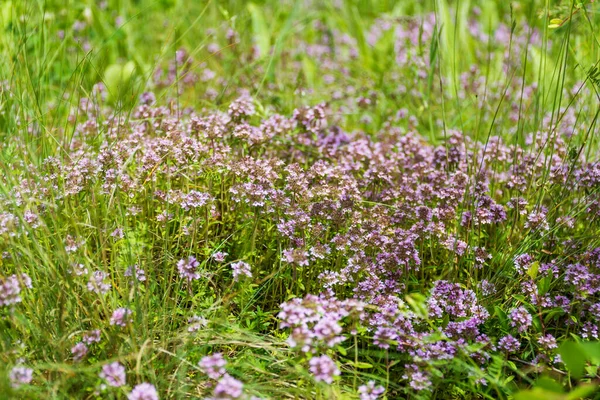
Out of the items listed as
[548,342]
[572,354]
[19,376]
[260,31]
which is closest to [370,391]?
[572,354]

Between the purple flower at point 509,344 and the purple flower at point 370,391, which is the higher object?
the purple flower at point 370,391

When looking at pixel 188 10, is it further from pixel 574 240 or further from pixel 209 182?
pixel 574 240

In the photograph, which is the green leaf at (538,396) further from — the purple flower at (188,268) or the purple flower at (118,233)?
the purple flower at (118,233)

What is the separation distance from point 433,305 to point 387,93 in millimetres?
2544

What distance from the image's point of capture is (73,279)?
6.87 ft

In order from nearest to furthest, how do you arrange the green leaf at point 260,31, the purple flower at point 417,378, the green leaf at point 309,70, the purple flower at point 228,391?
the purple flower at point 228,391, the purple flower at point 417,378, the green leaf at point 309,70, the green leaf at point 260,31

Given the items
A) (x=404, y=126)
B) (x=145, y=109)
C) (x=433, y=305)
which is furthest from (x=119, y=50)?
(x=433, y=305)

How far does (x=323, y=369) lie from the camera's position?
1795 millimetres

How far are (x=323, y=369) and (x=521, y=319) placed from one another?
30.8 inches

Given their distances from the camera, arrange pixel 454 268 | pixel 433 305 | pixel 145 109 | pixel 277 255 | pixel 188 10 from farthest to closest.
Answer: pixel 188 10
pixel 145 109
pixel 454 268
pixel 277 255
pixel 433 305

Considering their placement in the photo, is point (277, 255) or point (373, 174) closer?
point (277, 255)

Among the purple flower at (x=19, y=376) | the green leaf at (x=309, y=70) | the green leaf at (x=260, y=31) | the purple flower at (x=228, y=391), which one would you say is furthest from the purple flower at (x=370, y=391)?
the green leaf at (x=260, y=31)

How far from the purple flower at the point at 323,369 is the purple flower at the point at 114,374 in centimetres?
52

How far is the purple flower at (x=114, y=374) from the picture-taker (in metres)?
1.78
